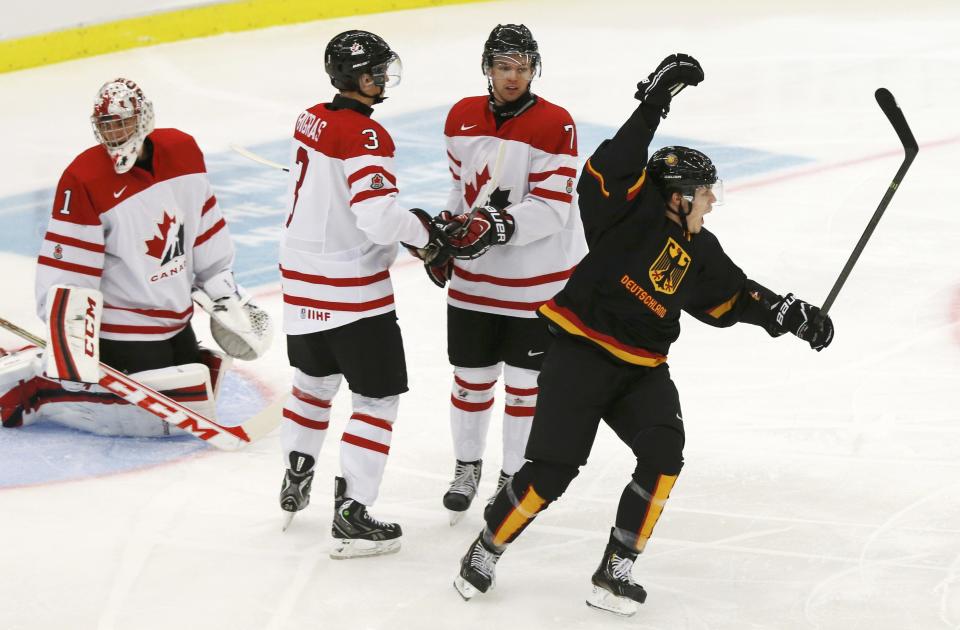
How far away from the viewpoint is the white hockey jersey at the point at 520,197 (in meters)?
3.23

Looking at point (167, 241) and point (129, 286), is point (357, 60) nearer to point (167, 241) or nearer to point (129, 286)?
point (167, 241)

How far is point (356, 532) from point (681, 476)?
93cm

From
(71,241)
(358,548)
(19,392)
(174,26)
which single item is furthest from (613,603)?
(174,26)

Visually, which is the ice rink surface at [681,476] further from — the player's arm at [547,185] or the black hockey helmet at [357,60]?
the black hockey helmet at [357,60]

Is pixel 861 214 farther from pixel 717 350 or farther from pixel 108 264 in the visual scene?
pixel 108 264

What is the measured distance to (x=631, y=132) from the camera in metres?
2.68

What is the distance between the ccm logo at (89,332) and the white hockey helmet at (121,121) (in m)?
0.36

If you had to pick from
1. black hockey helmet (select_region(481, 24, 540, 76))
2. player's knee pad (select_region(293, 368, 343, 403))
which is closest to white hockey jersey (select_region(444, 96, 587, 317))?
black hockey helmet (select_region(481, 24, 540, 76))

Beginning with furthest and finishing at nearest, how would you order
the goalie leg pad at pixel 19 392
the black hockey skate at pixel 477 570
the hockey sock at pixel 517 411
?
the goalie leg pad at pixel 19 392 → the hockey sock at pixel 517 411 → the black hockey skate at pixel 477 570

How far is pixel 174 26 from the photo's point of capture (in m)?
8.70

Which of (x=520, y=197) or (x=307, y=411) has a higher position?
(x=520, y=197)

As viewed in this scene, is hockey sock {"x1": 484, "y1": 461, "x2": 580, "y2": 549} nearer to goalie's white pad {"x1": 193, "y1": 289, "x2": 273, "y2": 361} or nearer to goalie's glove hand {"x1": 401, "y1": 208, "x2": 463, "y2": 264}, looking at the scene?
goalie's glove hand {"x1": 401, "y1": 208, "x2": 463, "y2": 264}

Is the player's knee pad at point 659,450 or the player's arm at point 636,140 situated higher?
the player's arm at point 636,140

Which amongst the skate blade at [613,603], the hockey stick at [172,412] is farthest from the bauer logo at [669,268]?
the hockey stick at [172,412]
